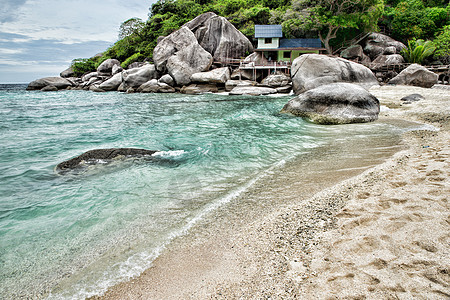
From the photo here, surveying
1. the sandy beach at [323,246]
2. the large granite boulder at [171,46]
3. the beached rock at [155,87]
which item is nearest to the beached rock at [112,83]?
the beached rock at [155,87]

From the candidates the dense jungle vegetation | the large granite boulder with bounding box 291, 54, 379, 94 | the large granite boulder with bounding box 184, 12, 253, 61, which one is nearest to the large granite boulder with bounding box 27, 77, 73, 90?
the dense jungle vegetation

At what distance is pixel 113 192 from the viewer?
4.57m

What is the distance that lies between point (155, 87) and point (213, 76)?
24.7ft

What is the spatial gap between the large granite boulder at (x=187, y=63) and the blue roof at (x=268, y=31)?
8.50 metres

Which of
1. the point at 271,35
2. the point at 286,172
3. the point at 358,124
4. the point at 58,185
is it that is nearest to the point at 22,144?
the point at 58,185

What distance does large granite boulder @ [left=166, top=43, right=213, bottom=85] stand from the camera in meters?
28.6

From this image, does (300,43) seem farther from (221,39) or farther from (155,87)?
(155,87)

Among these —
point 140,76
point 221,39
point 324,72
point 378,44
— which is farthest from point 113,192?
point 378,44

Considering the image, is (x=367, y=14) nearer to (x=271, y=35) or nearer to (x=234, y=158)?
(x=271, y=35)

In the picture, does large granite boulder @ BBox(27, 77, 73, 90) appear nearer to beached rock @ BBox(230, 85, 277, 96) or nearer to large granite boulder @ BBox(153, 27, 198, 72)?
large granite boulder @ BBox(153, 27, 198, 72)

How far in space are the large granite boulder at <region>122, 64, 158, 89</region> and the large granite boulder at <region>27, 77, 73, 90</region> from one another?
14739 millimetres

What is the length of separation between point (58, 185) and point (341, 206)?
17.6 ft

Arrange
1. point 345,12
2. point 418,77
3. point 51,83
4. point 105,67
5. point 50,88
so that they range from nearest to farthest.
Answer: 1. point 418,77
2. point 345,12
3. point 50,88
4. point 51,83
5. point 105,67

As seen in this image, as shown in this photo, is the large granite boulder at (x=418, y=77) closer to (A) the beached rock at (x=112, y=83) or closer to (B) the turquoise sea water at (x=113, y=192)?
(B) the turquoise sea water at (x=113, y=192)
